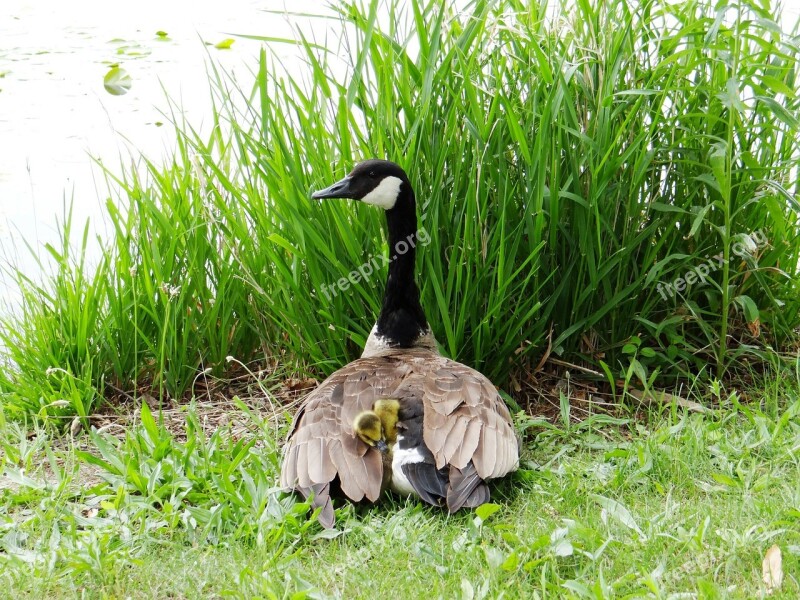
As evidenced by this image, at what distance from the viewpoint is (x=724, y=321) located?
4.16 meters

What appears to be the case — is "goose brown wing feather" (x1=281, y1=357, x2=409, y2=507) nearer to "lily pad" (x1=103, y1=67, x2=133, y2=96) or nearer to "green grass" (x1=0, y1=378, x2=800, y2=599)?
"green grass" (x1=0, y1=378, x2=800, y2=599)

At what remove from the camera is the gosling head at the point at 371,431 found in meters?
3.27

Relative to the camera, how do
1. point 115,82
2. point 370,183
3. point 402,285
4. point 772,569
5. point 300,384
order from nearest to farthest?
point 772,569
point 370,183
point 402,285
point 300,384
point 115,82

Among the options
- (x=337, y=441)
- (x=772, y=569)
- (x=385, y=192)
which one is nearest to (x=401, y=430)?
(x=337, y=441)

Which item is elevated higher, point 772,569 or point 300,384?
point 772,569

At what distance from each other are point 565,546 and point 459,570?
340 mm

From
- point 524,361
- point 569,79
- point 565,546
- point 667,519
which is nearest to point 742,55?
point 569,79

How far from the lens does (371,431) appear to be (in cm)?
328

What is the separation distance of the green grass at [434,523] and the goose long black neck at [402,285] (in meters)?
0.68

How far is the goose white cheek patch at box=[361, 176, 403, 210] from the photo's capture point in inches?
150

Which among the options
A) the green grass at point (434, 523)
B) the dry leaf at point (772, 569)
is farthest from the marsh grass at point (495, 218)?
the dry leaf at point (772, 569)

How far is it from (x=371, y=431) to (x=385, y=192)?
1.11 meters

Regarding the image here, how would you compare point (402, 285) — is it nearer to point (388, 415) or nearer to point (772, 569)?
point (388, 415)

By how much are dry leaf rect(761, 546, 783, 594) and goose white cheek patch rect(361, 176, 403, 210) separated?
2030 millimetres
